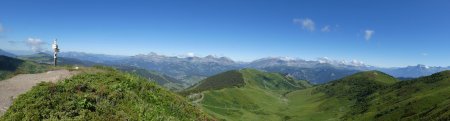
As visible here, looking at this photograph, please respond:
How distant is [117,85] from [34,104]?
459 inches

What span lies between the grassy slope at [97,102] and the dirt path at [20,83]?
200cm

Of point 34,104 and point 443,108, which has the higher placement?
point 34,104

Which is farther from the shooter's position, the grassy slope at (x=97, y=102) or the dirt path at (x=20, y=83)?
the dirt path at (x=20, y=83)

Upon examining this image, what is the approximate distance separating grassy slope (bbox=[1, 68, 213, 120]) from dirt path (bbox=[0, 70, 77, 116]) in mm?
1996

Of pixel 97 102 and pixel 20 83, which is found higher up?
pixel 20 83

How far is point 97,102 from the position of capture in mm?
37125

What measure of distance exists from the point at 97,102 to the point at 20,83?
12.8 m

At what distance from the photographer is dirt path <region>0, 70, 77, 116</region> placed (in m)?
38.1

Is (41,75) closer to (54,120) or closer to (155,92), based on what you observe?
(155,92)

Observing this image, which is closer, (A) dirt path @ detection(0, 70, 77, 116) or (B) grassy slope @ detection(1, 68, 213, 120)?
(B) grassy slope @ detection(1, 68, 213, 120)

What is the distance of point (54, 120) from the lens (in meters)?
31.6

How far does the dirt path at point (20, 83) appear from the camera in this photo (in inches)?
1500

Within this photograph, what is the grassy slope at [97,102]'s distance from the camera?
111ft

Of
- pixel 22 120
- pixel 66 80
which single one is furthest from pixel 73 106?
pixel 66 80
